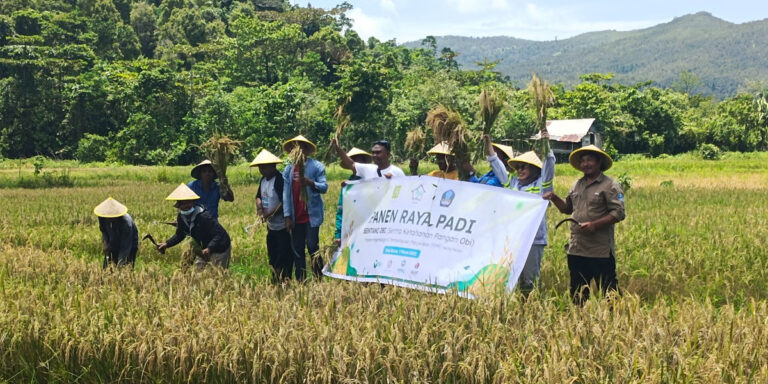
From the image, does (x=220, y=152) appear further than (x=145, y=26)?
No

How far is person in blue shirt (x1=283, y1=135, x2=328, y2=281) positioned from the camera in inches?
264

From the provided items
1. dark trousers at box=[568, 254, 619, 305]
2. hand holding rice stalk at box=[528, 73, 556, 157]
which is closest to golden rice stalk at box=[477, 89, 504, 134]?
hand holding rice stalk at box=[528, 73, 556, 157]

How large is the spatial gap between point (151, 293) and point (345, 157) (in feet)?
6.95

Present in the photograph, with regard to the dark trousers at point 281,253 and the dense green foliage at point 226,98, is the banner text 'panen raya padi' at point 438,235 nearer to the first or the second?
the dark trousers at point 281,253

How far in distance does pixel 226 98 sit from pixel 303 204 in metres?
38.2

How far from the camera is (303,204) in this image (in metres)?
6.81

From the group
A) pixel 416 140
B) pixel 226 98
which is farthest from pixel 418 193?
pixel 226 98

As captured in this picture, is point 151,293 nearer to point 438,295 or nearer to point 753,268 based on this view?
point 438,295

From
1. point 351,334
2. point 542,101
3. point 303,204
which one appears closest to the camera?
A: point 351,334

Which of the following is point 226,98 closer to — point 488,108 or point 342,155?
point 342,155

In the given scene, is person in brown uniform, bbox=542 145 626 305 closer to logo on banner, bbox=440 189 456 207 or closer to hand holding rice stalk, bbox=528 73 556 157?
hand holding rice stalk, bbox=528 73 556 157

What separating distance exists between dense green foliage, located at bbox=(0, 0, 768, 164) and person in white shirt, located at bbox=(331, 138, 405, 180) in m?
26.4

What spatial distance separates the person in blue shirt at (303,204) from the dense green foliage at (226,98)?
26.3 m

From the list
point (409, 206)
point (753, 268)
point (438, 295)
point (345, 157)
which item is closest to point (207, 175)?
point (345, 157)
